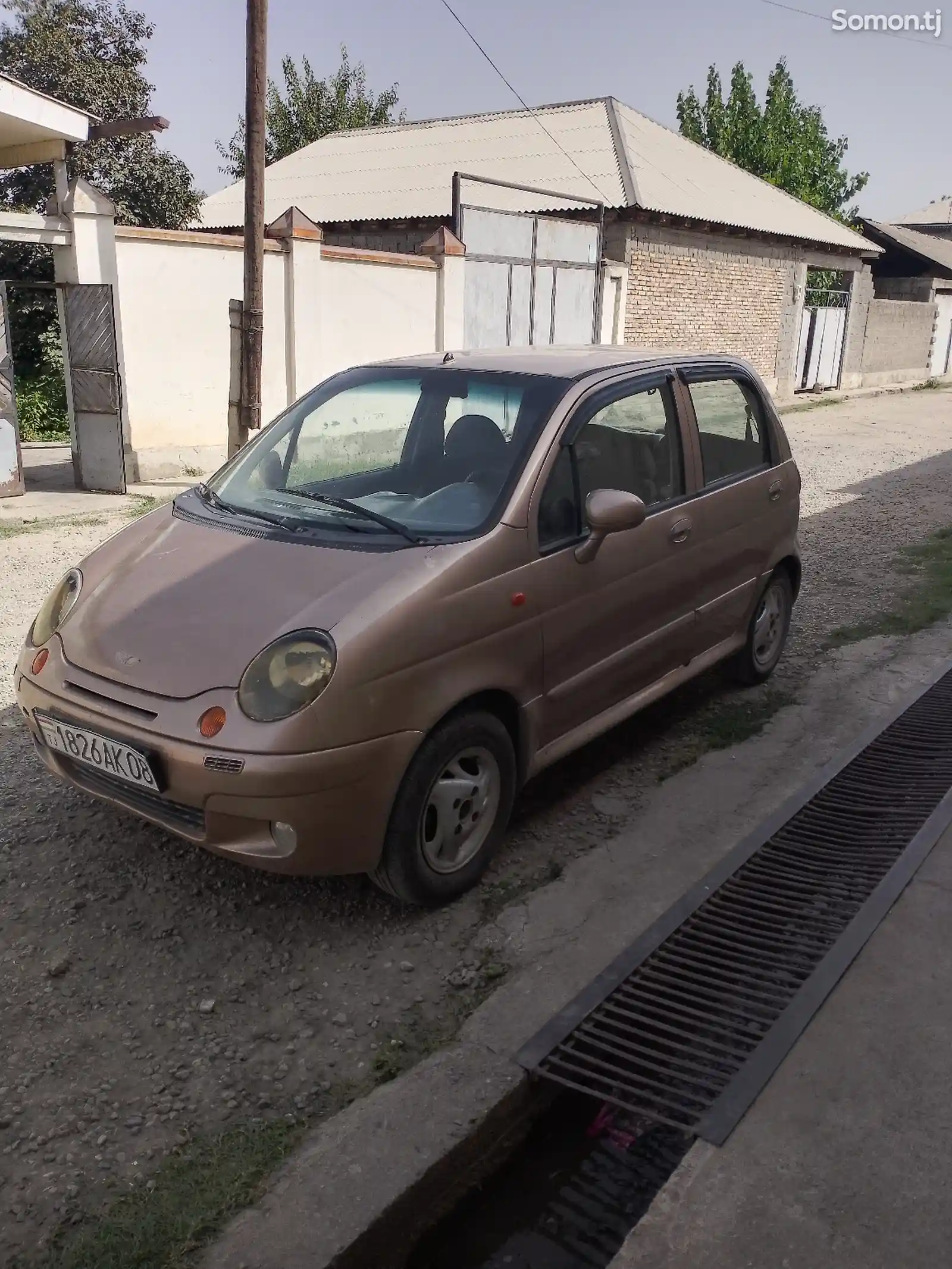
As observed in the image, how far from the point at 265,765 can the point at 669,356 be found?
111 inches

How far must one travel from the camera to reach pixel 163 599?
3.43 meters

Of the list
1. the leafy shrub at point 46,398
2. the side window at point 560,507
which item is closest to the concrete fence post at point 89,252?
the leafy shrub at point 46,398

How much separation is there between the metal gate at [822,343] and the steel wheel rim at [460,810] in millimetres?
22416

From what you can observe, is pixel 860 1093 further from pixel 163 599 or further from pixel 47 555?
pixel 47 555

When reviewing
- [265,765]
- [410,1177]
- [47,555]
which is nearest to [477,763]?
[265,765]

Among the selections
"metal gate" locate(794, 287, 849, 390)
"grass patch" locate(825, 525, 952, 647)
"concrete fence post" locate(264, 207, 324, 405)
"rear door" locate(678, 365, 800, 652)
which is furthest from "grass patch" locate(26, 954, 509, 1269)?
"metal gate" locate(794, 287, 849, 390)

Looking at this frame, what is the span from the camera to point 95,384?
10.3m

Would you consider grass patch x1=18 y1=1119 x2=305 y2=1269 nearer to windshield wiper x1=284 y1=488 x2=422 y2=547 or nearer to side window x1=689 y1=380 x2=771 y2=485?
windshield wiper x1=284 y1=488 x2=422 y2=547

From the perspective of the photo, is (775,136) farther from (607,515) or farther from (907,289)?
(607,515)

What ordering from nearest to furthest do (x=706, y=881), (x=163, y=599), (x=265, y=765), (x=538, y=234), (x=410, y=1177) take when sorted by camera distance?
(x=410, y=1177) < (x=265, y=765) < (x=163, y=599) < (x=706, y=881) < (x=538, y=234)

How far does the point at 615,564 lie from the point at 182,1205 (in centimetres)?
260

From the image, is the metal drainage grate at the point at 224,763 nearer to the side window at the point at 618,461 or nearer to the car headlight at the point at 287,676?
the car headlight at the point at 287,676

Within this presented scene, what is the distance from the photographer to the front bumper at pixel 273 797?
298 cm

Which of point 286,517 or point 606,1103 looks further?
point 286,517
